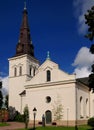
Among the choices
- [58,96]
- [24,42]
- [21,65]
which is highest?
[24,42]

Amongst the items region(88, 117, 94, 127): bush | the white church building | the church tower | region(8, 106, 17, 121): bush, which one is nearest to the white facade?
the white church building

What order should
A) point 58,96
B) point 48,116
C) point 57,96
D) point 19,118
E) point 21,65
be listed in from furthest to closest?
point 21,65, point 19,118, point 48,116, point 57,96, point 58,96

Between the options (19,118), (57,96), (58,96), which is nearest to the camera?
(58,96)

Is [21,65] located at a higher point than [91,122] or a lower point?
higher

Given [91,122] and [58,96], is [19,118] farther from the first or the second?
[91,122]

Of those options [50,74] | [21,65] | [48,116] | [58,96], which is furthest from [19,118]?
[21,65]

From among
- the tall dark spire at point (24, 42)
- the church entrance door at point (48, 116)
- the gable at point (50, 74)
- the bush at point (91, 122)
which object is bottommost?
the bush at point (91, 122)

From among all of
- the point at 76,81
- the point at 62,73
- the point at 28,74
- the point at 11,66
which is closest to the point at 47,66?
the point at 62,73

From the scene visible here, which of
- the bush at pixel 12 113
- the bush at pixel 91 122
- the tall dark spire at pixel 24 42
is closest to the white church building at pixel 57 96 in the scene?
the bush at pixel 91 122

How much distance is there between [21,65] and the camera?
6694 centimetres

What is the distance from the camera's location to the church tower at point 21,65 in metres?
65.3

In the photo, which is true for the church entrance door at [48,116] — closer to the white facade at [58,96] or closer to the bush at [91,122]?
the white facade at [58,96]

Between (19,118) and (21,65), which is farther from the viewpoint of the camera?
(21,65)

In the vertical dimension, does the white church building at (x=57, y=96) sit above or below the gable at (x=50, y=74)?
below
